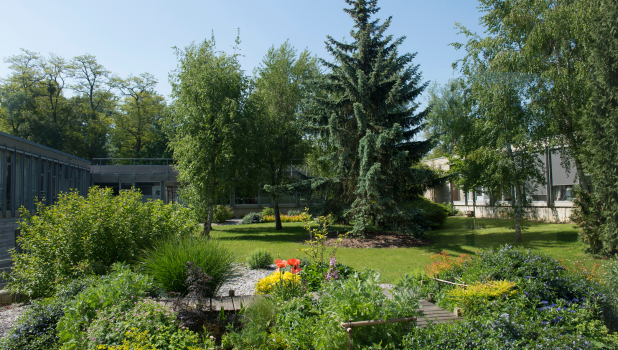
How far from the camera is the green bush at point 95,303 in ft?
13.1

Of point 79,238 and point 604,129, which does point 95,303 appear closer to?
point 79,238

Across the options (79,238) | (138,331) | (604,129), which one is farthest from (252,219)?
(138,331)

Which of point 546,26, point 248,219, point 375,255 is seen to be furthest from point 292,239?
point 546,26

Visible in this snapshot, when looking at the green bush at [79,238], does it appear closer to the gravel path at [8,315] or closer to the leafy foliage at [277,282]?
the gravel path at [8,315]

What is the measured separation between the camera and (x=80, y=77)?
38.6m

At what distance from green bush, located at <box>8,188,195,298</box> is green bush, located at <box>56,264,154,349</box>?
67.6 inches

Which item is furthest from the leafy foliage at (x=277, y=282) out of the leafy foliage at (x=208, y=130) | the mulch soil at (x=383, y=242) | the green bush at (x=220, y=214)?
the green bush at (x=220, y=214)

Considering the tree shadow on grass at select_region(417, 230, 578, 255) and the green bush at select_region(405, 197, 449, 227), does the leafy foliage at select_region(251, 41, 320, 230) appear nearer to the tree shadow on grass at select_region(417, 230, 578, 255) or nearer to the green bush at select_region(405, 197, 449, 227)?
the green bush at select_region(405, 197, 449, 227)

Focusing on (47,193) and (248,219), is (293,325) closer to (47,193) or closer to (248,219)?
(47,193)

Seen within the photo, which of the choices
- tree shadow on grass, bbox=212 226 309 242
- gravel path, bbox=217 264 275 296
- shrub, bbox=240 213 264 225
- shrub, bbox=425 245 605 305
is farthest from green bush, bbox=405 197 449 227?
shrub, bbox=425 245 605 305

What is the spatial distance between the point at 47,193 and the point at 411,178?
1763cm

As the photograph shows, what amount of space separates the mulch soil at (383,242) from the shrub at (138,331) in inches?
396

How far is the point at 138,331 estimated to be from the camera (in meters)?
3.64

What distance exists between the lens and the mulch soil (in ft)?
45.7
